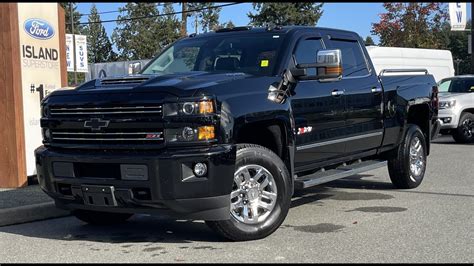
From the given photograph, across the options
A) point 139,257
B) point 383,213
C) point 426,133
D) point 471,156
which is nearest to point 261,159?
point 139,257

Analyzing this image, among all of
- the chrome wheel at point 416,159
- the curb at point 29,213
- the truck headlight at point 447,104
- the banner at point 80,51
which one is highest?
the banner at point 80,51

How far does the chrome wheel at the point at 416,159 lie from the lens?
29.0 ft

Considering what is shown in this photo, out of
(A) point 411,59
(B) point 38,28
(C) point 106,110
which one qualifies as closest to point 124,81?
(C) point 106,110

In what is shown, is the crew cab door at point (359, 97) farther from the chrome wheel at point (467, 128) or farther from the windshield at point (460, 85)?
the windshield at point (460, 85)

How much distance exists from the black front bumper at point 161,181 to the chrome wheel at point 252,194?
0.87ft

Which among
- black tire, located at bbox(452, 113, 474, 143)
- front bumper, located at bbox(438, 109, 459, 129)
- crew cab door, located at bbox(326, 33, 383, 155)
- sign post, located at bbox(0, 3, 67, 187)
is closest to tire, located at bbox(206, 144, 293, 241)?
crew cab door, located at bbox(326, 33, 383, 155)

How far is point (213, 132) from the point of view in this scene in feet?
17.1

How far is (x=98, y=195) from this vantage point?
5.36 m

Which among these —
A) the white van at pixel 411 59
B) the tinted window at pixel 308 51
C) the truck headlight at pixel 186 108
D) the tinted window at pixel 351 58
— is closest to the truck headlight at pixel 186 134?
the truck headlight at pixel 186 108

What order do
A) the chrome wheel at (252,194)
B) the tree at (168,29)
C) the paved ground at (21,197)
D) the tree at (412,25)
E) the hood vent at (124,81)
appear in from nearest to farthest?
the chrome wheel at (252,194)
the hood vent at (124,81)
the paved ground at (21,197)
the tree at (412,25)
the tree at (168,29)

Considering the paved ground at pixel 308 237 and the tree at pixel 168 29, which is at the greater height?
the tree at pixel 168 29

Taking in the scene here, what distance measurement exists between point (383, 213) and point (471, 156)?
22.7 feet

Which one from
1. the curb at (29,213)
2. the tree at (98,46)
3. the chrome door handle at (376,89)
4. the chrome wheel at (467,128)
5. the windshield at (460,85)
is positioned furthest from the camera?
the tree at (98,46)

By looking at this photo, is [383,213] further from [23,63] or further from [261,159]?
[23,63]
